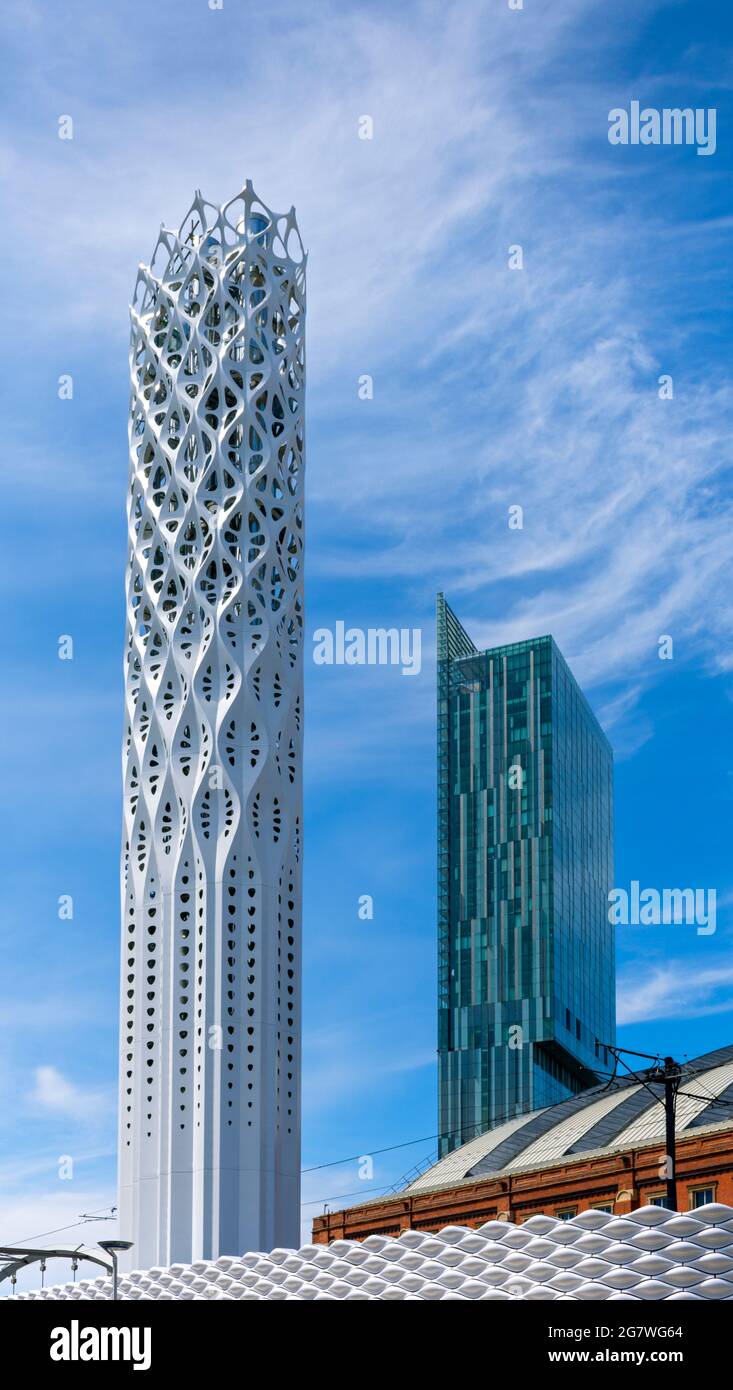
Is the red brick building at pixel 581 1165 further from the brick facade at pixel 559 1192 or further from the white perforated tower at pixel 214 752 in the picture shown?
the white perforated tower at pixel 214 752

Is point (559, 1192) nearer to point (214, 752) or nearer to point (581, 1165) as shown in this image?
point (581, 1165)

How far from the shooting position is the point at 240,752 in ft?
316

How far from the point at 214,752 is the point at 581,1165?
2695cm

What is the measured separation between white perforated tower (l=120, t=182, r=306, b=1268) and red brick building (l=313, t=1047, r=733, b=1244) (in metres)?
8.68

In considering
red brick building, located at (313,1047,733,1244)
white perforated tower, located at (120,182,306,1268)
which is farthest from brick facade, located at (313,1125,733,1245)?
white perforated tower, located at (120,182,306,1268)

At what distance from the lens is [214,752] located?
95.6 metres

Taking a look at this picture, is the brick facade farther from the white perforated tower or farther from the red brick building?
the white perforated tower

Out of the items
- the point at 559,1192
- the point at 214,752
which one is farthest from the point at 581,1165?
the point at 214,752

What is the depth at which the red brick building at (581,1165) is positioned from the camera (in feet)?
260

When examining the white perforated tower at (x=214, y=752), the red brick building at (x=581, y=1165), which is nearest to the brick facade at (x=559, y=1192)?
the red brick building at (x=581, y=1165)

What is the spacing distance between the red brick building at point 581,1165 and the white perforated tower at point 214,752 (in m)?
8.68

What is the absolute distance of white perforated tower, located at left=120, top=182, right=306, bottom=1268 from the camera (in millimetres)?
92438
